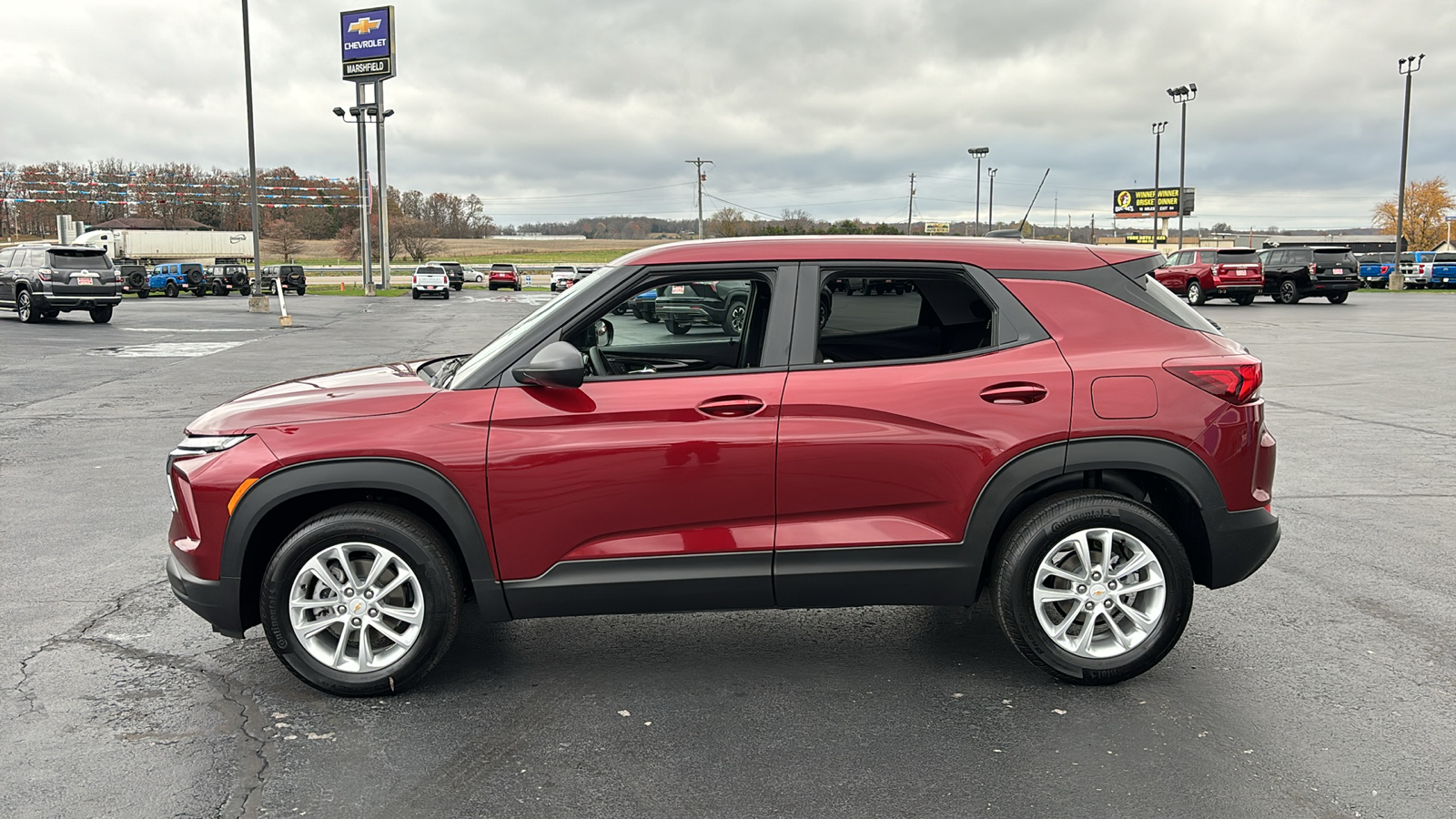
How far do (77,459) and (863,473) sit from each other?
25.3 feet

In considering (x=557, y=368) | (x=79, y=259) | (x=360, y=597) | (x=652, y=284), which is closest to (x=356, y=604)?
(x=360, y=597)

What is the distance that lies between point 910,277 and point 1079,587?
1388 mm

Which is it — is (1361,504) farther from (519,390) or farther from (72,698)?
(72,698)

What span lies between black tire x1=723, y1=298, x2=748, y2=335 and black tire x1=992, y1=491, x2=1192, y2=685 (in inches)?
54.3

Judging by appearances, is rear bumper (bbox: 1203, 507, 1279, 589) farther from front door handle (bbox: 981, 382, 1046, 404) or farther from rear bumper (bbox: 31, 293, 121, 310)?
rear bumper (bbox: 31, 293, 121, 310)

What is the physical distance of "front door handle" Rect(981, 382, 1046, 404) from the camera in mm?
3979

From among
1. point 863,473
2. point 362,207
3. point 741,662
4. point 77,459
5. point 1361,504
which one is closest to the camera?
point 863,473

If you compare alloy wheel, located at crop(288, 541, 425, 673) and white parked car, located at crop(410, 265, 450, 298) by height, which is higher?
white parked car, located at crop(410, 265, 450, 298)

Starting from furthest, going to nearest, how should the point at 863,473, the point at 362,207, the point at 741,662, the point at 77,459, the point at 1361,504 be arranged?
the point at 362,207, the point at 77,459, the point at 1361,504, the point at 741,662, the point at 863,473

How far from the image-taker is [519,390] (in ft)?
12.9

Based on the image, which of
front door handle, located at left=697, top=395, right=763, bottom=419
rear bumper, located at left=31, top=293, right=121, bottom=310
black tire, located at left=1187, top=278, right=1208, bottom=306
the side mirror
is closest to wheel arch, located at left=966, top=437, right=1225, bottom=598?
front door handle, located at left=697, top=395, right=763, bottom=419

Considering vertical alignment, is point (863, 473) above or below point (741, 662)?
above

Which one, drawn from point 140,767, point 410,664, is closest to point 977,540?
point 410,664

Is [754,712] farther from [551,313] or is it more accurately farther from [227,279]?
[227,279]
